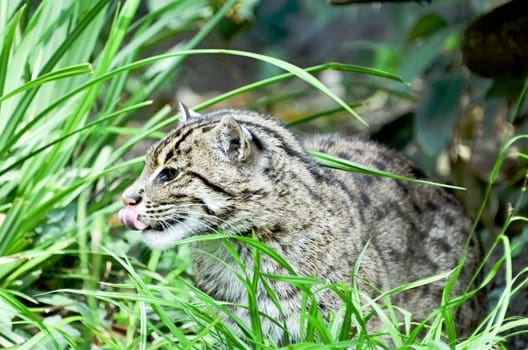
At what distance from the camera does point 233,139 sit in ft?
13.8

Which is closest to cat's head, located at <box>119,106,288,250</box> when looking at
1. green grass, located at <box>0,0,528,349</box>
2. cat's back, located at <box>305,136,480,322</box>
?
green grass, located at <box>0,0,528,349</box>

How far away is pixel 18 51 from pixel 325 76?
7.35 metres

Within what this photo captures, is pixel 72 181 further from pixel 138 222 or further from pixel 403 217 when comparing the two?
pixel 403 217

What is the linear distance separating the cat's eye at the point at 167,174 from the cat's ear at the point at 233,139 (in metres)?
0.22

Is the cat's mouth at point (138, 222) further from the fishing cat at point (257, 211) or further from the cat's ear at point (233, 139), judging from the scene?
the cat's ear at point (233, 139)

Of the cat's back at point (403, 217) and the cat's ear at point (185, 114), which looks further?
the cat's back at point (403, 217)

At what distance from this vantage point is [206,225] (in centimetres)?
417

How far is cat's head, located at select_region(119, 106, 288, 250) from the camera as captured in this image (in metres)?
4.19

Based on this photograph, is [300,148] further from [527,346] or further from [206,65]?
[206,65]

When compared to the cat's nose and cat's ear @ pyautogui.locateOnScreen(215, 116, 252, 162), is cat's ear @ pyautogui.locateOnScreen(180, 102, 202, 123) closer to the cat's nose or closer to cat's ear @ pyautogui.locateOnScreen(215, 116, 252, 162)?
cat's ear @ pyautogui.locateOnScreen(215, 116, 252, 162)

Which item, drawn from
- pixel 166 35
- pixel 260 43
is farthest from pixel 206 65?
pixel 166 35

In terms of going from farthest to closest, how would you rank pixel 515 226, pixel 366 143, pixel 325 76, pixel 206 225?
pixel 325 76 < pixel 515 226 < pixel 366 143 < pixel 206 225

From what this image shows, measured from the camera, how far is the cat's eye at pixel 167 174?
426 centimetres

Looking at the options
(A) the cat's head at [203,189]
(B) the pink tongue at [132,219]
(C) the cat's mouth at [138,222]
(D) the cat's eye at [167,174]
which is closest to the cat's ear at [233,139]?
(A) the cat's head at [203,189]
